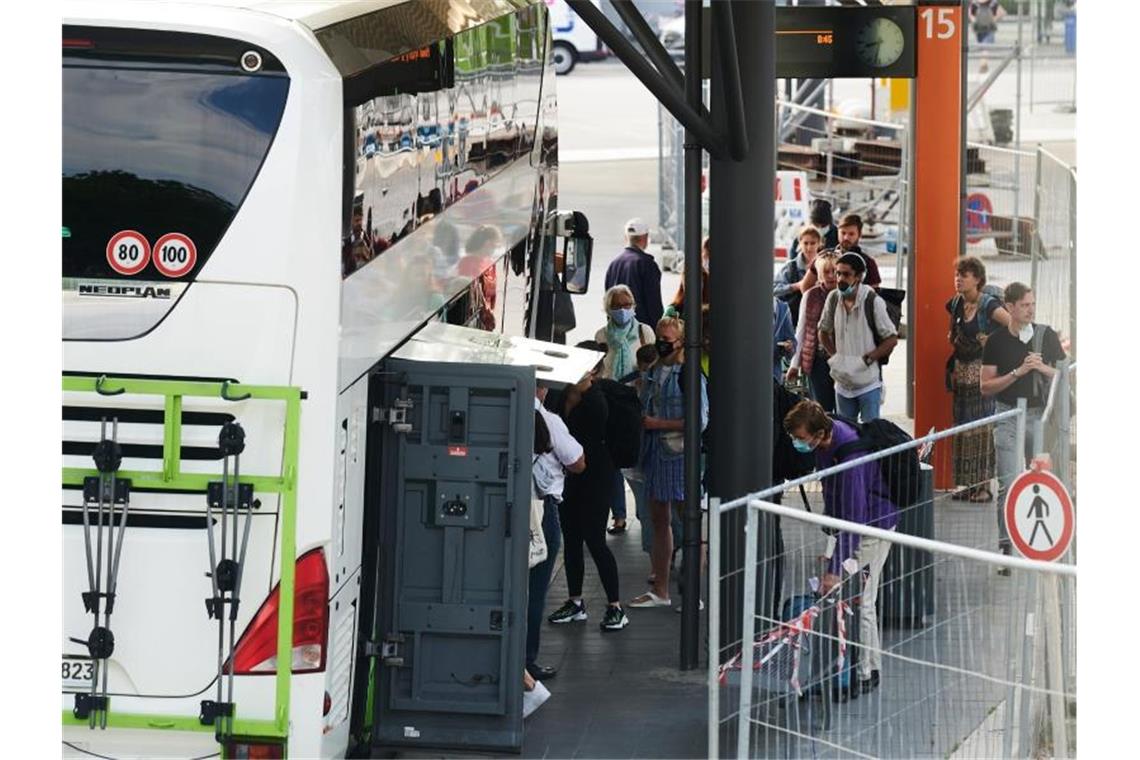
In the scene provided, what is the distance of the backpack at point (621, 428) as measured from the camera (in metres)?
10.8

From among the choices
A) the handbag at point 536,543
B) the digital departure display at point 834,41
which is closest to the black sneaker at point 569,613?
the handbag at point 536,543

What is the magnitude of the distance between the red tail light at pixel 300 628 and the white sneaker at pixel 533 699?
7.21 ft

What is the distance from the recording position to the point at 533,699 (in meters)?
9.76

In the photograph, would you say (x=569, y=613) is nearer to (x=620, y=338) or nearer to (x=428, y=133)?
(x=620, y=338)

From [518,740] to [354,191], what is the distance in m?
2.69

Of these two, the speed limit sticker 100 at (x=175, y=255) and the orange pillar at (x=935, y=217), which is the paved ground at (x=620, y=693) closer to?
the speed limit sticker 100 at (x=175, y=255)

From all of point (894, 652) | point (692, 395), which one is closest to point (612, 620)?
point (692, 395)

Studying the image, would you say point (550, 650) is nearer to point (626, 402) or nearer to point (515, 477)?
point (626, 402)

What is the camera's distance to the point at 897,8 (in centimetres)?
1338

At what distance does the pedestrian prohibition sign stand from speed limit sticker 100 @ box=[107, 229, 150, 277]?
11.8 feet

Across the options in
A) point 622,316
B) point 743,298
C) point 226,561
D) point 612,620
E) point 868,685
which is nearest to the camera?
point 868,685

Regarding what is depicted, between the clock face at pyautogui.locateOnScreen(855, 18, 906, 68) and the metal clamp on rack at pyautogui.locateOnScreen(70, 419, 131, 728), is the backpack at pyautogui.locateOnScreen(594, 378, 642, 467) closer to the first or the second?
the clock face at pyautogui.locateOnScreen(855, 18, 906, 68)

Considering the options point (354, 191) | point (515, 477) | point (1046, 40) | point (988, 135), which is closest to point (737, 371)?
point (515, 477)

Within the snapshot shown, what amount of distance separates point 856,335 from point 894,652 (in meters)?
6.39
